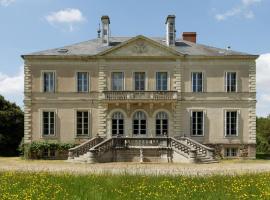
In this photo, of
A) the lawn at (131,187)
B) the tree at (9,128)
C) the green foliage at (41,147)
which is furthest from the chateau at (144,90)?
the lawn at (131,187)

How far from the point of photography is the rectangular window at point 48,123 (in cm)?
3181

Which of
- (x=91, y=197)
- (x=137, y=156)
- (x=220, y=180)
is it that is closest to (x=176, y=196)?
(x=91, y=197)

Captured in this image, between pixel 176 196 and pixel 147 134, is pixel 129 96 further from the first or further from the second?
pixel 176 196

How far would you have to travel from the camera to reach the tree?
41.3 m

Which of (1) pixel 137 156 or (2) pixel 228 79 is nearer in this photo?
(1) pixel 137 156

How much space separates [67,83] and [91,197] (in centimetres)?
2237

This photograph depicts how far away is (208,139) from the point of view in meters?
31.6

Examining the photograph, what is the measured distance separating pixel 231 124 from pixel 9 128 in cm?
2257

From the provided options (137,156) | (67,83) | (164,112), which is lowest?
(137,156)

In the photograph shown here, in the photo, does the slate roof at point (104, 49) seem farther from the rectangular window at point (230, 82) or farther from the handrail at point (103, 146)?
the handrail at point (103, 146)

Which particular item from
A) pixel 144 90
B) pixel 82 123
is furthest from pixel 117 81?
pixel 82 123

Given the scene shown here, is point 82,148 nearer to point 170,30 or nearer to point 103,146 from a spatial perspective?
point 103,146

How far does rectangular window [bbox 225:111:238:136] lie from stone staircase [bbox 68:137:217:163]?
3819 millimetres

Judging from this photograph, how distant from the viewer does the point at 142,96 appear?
30984 mm
